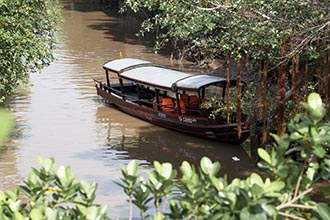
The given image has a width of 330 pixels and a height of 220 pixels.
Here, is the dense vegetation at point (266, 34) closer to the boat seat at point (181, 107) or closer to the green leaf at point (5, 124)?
the boat seat at point (181, 107)

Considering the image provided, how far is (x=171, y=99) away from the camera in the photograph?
685 inches

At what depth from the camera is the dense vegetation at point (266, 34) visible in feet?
29.7

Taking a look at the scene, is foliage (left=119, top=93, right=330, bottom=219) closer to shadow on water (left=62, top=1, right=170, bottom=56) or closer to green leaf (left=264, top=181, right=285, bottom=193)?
green leaf (left=264, top=181, right=285, bottom=193)

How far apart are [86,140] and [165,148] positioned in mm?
2001

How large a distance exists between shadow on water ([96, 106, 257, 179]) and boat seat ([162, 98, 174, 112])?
56 centimetres

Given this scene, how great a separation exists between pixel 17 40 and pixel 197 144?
5110 millimetres

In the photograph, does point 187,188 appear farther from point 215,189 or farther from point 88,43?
point 88,43

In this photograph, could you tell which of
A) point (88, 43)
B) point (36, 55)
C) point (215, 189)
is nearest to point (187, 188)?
point (215, 189)

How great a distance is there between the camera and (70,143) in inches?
614

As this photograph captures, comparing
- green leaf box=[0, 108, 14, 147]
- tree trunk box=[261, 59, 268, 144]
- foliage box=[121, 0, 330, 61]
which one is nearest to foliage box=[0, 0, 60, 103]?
foliage box=[121, 0, 330, 61]

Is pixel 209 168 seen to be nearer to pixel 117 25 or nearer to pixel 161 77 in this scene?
pixel 161 77

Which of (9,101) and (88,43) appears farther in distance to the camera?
(88,43)

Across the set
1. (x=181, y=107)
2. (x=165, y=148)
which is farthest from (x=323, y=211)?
(x=181, y=107)

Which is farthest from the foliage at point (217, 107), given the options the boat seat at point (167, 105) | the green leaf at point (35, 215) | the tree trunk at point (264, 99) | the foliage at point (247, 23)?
the green leaf at point (35, 215)
